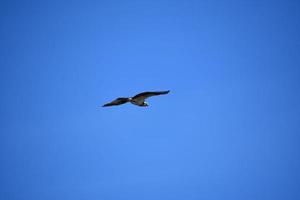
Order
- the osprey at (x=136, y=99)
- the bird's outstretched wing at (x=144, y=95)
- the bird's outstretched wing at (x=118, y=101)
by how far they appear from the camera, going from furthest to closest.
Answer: the bird's outstretched wing at (x=118, y=101) < the osprey at (x=136, y=99) < the bird's outstretched wing at (x=144, y=95)

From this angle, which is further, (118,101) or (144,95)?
(118,101)

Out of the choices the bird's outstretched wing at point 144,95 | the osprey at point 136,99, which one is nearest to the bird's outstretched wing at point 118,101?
the osprey at point 136,99

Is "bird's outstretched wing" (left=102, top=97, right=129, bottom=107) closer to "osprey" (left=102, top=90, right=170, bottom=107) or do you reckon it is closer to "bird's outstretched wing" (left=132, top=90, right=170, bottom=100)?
"osprey" (left=102, top=90, right=170, bottom=107)

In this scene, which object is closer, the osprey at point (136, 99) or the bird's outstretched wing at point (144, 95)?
the bird's outstretched wing at point (144, 95)

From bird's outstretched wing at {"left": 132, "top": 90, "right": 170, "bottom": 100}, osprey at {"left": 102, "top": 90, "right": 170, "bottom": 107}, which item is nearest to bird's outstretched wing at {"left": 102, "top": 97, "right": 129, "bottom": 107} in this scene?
osprey at {"left": 102, "top": 90, "right": 170, "bottom": 107}

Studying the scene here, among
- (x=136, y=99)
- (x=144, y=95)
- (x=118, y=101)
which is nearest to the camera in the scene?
(x=144, y=95)

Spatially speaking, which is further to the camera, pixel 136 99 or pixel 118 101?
pixel 118 101

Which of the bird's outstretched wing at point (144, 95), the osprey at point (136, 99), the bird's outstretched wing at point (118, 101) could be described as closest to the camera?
the bird's outstretched wing at point (144, 95)

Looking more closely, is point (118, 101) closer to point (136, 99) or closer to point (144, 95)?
point (136, 99)

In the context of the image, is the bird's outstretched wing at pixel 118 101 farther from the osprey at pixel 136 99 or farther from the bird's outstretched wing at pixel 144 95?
the bird's outstretched wing at pixel 144 95

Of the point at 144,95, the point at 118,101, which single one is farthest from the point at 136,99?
the point at 118,101

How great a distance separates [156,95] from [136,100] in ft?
3.75

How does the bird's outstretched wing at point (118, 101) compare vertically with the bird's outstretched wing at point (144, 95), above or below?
above

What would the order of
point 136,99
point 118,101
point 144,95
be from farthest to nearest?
point 118,101 < point 136,99 < point 144,95
